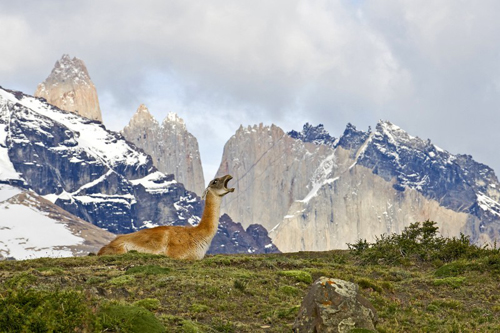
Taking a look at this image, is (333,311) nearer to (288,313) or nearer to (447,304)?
(288,313)

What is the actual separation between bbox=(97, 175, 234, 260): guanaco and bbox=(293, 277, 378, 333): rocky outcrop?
1141 cm

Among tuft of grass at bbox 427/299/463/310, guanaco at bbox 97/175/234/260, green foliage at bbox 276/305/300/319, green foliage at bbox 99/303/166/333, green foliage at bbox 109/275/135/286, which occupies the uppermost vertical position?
guanaco at bbox 97/175/234/260

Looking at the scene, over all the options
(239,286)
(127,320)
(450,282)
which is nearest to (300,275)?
(239,286)

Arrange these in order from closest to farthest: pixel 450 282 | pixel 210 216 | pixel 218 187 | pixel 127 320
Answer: pixel 127 320, pixel 450 282, pixel 210 216, pixel 218 187

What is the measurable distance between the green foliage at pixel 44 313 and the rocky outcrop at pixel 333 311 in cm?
485

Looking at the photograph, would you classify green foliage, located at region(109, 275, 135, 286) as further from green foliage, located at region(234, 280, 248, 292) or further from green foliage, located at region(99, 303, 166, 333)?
green foliage, located at region(99, 303, 166, 333)

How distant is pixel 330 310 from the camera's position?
43.9 feet

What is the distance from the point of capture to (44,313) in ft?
36.3

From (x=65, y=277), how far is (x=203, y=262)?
268 inches

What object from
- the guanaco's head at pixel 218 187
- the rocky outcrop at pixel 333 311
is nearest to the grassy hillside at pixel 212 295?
the rocky outcrop at pixel 333 311

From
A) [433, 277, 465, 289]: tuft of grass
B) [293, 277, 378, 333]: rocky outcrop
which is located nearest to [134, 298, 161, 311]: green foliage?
[293, 277, 378, 333]: rocky outcrop

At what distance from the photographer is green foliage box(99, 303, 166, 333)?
12.3 m

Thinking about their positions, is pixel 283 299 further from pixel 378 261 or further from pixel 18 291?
pixel 378 261

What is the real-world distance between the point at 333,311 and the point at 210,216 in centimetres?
1337
